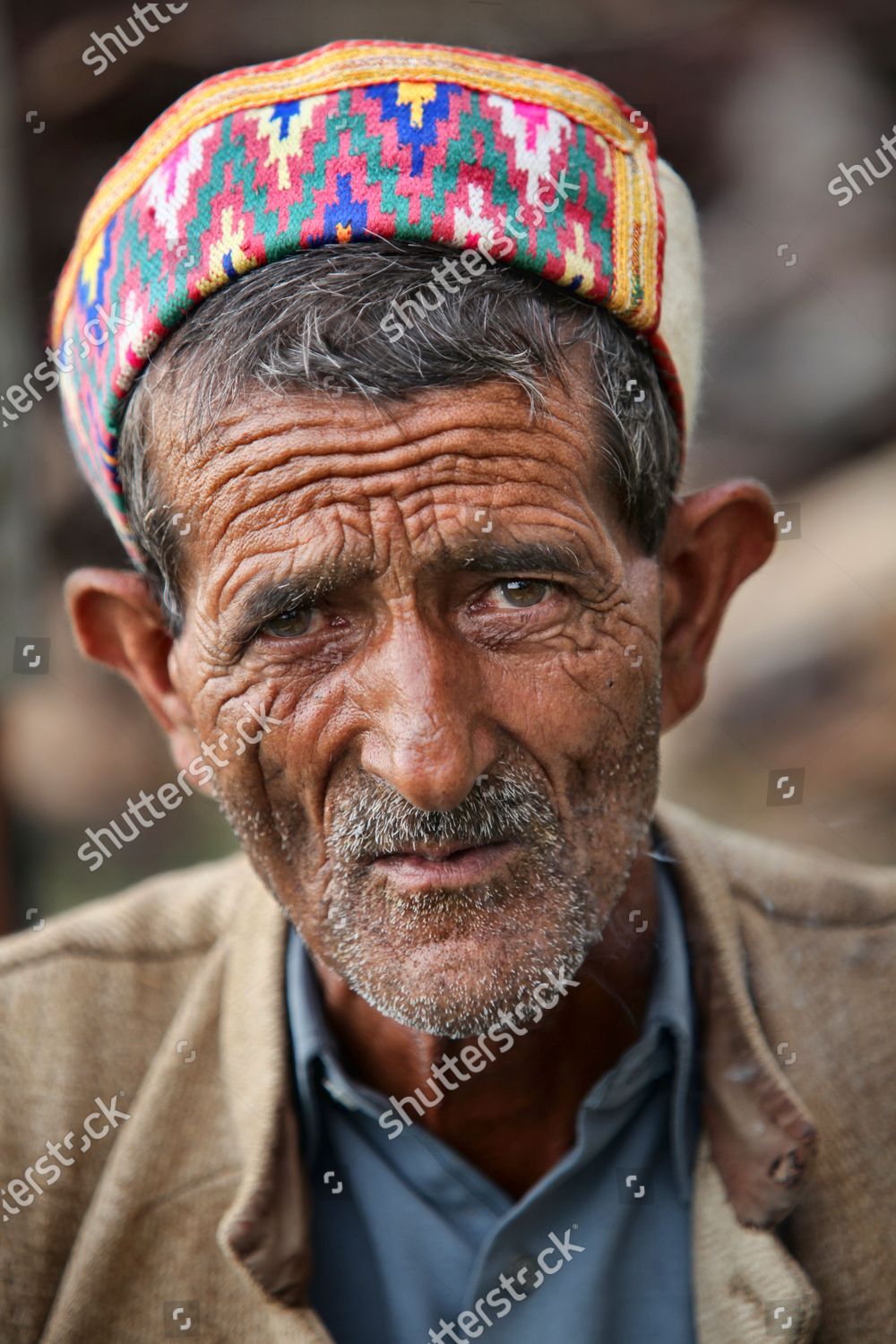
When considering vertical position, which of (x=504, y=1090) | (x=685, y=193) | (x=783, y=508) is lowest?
(x=504, y=1090)

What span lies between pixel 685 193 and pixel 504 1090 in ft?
4.43

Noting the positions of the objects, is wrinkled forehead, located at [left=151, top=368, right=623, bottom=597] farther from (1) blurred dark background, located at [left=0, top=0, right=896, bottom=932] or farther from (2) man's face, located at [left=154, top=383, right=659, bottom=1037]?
(1) blurred dark background, located at [left=0, top=0, right=896, bottom=932]

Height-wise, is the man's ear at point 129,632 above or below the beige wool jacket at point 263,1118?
above

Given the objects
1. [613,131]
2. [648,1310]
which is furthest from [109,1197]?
[613,131]

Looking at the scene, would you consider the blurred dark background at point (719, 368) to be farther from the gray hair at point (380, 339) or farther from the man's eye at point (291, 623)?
the man's eye at point (291, 623)

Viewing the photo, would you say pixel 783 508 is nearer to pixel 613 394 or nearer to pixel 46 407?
pixel 613 394

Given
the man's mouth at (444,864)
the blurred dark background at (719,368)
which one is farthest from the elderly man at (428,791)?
the blurred dark background at (719,368)

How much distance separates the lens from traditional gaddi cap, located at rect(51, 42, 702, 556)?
4.51 feet

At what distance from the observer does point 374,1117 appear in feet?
5.67
